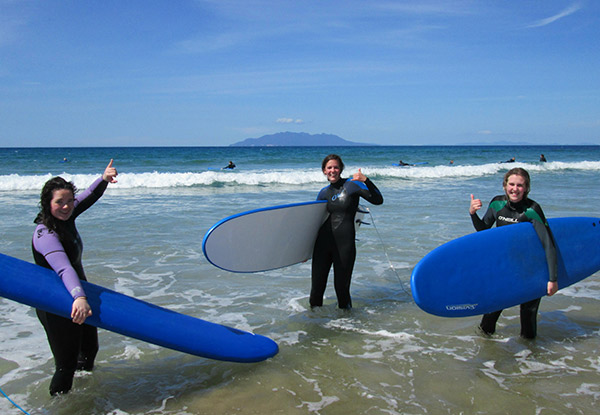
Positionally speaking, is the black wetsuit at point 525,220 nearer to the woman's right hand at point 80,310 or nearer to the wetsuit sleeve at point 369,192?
the wetsuit sleeve at point 369,192

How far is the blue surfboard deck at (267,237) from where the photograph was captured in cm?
424

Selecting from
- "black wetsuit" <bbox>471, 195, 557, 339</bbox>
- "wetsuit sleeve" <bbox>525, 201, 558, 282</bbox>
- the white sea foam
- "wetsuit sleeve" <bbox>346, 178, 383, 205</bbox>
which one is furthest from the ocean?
the white sea foam

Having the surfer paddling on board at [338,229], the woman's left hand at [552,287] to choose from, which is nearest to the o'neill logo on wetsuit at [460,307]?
the woman's left hand at [552,287]

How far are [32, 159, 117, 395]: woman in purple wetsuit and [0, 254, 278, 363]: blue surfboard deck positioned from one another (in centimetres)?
9

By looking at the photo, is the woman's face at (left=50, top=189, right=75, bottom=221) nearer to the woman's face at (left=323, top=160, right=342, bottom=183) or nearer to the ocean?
the ocean

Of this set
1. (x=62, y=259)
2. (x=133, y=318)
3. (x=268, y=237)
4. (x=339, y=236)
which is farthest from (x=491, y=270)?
(x=62, y=259)

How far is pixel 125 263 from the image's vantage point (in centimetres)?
615

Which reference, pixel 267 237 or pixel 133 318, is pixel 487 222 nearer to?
pixel 267 237

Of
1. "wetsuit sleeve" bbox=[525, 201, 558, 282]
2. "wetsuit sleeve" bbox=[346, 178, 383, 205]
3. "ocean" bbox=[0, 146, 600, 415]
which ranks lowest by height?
"ocean" bbox=[0, 146, 600, 415]

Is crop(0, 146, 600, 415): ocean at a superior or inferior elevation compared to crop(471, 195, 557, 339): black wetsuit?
inferior

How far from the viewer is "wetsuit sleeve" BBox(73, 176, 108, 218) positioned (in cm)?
296

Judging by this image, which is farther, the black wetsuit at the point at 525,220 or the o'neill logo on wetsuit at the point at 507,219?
the o'neill logo on wetsuit at the point at 507,219

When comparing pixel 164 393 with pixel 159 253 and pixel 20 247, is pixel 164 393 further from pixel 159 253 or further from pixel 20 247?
pixel 20 247

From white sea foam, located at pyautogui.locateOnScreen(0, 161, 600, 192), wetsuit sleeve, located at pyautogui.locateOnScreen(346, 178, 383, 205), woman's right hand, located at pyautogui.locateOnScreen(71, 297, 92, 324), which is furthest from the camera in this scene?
white sea foam, located at pyautogui.locateOnScreen(0, 161, 600, 192)
